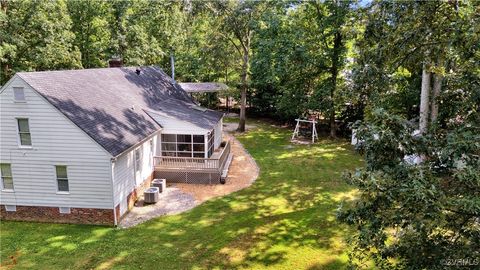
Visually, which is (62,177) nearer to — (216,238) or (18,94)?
(18,94)

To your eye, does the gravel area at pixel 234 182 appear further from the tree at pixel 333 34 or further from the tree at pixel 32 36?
the tree at pixel 32 36

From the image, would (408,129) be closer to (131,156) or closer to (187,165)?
(131,156)

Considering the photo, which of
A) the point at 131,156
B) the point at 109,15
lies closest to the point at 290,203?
the point at 131,156

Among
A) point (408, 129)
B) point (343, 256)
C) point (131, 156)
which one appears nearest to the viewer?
point (408, 129)

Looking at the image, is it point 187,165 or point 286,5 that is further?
point 286,5

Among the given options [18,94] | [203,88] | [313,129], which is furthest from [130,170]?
[203,88]

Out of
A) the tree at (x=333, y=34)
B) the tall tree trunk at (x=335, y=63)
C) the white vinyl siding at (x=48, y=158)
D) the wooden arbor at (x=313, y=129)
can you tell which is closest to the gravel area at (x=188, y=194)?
the white vinyl siding at (x=48, y=158)

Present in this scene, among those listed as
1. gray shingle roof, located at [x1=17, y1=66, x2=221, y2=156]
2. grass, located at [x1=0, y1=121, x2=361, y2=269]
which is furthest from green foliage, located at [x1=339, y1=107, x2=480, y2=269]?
gray shingle roof, located at [x1=17, y1=66, x2=221, y2=156]
